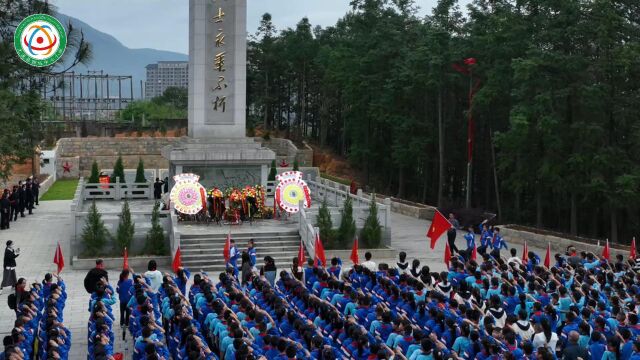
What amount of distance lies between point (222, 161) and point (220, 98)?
9.17 feet

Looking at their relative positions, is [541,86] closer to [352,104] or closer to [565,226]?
[565,226]

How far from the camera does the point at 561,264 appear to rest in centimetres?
1930

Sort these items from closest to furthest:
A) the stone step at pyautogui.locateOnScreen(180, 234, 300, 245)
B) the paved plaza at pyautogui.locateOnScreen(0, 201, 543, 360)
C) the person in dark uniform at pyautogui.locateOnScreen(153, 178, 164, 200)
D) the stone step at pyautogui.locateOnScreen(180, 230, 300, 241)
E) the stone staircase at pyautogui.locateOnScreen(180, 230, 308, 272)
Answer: the paved plaza at pyautogui.locateOnScreen(0, 201, 543, 360) < the stone staircase at pyautogui.locateOnScreen(180, 230, 308, 272) < the stone step at pyautogui.locateOnScreen(180, 234, 300, 245) < the stone step at pyautogui.locateOnScreen(180, 230, 300, 241) < the person in dark uniform at pyautogui.locateOnScreen(153, 178, 164, 200)

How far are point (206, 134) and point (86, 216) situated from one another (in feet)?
27.4

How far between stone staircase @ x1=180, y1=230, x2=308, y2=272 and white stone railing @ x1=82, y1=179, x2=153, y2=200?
15.9m

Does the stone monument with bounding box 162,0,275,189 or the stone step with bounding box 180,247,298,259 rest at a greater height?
the stone monument with bounding box 162,0,275,189

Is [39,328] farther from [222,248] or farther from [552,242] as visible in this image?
[552,242]

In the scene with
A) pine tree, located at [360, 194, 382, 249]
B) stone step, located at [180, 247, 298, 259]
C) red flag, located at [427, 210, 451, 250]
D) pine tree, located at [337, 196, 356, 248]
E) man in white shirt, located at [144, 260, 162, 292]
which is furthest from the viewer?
pine tree, located at [360, 194, 382, 249]

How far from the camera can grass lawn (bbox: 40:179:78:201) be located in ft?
155

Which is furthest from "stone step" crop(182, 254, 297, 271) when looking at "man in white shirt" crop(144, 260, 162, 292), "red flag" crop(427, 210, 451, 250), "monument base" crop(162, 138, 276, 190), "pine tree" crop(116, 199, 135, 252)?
"man in white shirt" crop(144, 260, 162, 292)

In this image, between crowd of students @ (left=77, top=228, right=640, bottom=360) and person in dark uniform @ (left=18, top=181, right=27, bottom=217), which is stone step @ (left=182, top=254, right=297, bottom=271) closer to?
crowd of students @ (left=77, top=228, right=640, bottom=360)

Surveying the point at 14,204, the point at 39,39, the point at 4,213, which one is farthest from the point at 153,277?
the point at 14,204

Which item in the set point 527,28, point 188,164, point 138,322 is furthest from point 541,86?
point 138,322

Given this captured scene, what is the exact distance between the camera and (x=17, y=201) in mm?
35969
